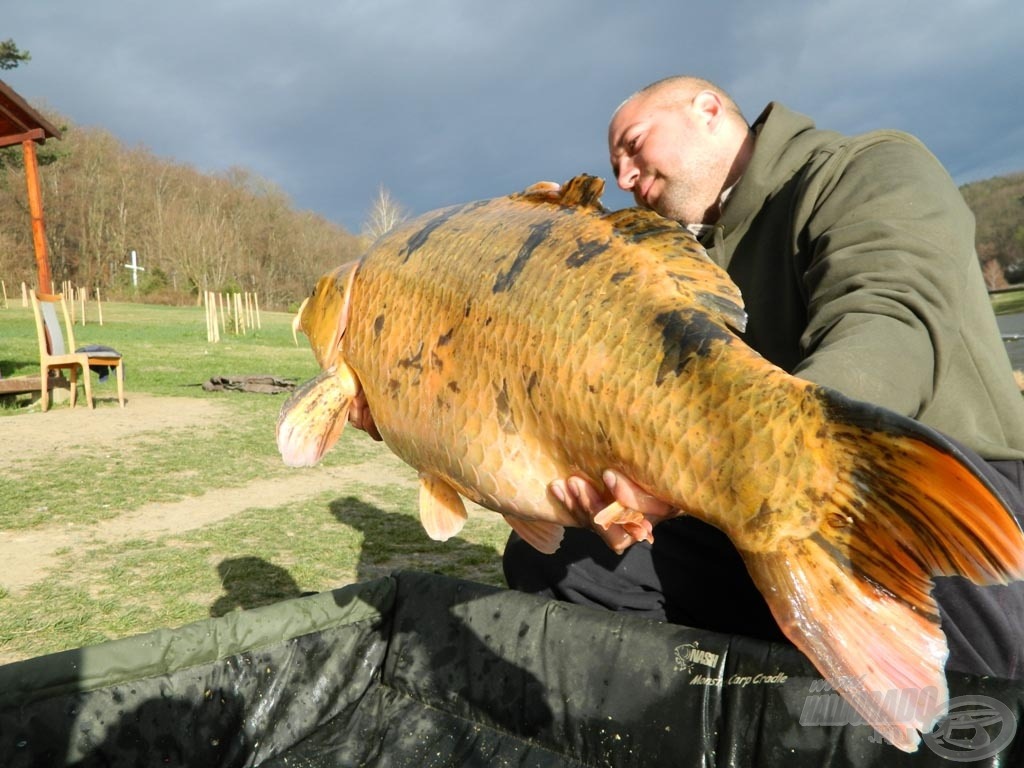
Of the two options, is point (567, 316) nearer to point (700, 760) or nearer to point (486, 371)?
point (486, 371)

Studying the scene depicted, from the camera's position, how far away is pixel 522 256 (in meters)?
0.96

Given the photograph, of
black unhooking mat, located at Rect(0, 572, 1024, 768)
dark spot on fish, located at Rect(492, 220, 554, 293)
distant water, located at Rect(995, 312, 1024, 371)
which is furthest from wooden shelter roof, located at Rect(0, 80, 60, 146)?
distant water, located at Rect(995, 312, 1024, 371)

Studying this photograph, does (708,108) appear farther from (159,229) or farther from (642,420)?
(159,229)

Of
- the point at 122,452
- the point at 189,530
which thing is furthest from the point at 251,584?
the point at 122,452

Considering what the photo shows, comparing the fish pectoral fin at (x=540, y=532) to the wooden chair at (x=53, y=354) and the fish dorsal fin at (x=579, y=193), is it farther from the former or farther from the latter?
the wooden chair at (x=53, y=354)

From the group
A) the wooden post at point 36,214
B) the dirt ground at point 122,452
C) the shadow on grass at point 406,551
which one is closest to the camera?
the shadow on grass at point 406,551

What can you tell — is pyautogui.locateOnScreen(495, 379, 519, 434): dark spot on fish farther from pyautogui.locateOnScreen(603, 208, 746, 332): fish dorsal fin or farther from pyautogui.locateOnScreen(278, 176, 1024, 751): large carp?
pyautogui.locateOnScreen(603, 208, 746, 332): fish dorsal fin

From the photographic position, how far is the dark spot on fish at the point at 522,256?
0.95m

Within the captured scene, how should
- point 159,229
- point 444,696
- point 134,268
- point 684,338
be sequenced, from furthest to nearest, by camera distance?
1. point 159,229
2. point 134,268
3. point 444,696
4. point 684,338

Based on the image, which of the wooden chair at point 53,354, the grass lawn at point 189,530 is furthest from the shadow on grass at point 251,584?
the wooden chair at point 53,354

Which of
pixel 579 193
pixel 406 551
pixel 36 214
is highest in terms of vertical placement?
pixel 36 214

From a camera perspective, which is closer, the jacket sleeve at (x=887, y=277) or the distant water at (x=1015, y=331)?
the jacket sleeve at (x=887, y=277)

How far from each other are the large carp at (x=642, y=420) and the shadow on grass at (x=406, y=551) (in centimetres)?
179

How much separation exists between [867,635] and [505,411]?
0.45m
